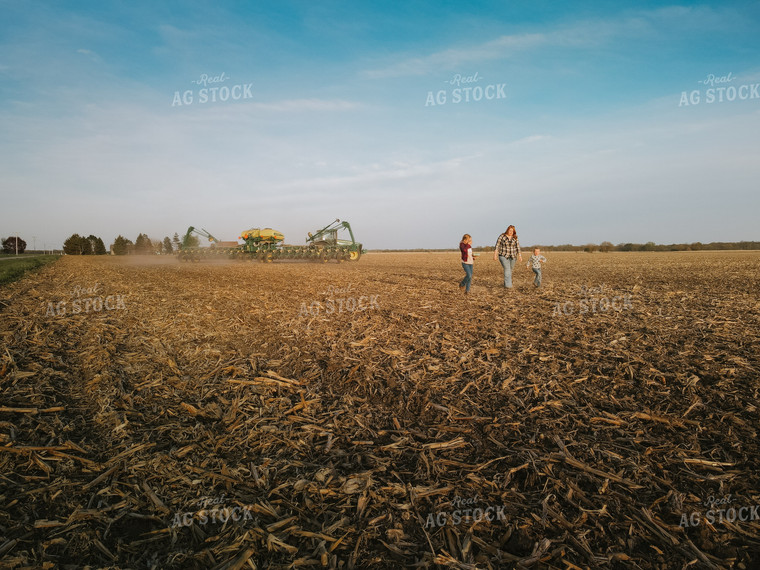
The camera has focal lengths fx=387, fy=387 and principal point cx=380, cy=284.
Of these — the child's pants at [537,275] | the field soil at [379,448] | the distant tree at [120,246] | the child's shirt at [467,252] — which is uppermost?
the distant tree at [120,246]

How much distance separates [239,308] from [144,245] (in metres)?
117

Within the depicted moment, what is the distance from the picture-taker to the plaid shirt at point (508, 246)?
44.9ft

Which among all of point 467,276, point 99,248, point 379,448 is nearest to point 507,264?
point 467,276

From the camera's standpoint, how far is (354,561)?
2.56 m

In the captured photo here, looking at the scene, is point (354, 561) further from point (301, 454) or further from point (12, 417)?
point (12, 417)

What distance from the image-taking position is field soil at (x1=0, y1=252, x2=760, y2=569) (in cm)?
268

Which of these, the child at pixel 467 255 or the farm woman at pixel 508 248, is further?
the farm woman at pixel 508 248

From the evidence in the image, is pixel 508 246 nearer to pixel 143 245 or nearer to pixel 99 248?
pixel 143 245

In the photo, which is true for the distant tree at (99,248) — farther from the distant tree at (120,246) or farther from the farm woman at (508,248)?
the farm woman at (508,248)

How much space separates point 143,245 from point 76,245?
16831 millimetres

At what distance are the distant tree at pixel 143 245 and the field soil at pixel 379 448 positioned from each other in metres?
112

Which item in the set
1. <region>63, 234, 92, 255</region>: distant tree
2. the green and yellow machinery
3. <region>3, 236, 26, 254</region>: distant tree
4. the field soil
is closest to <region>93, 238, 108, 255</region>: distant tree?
<region>63, 234, 92, 255</region>: distant tree

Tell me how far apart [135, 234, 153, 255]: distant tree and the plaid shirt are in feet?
359

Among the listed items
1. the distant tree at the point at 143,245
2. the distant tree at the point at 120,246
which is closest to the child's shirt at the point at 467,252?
the distant tree at the point at 143,245
